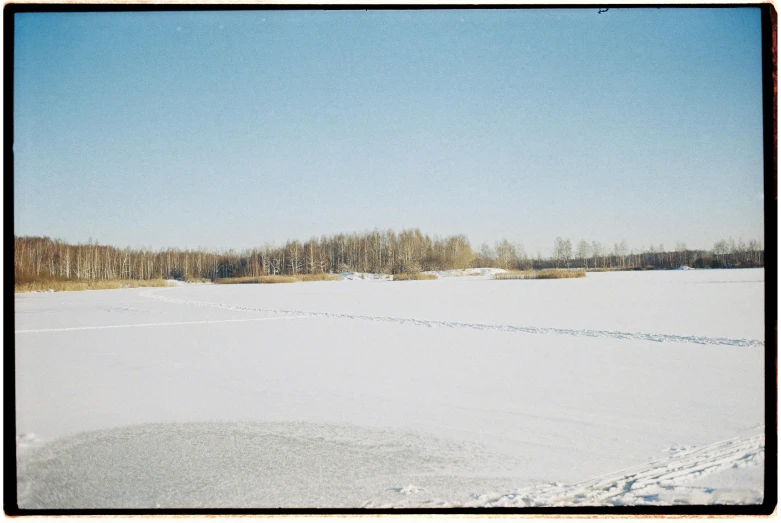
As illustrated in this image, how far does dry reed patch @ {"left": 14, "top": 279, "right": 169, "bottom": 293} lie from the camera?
328 centimetres

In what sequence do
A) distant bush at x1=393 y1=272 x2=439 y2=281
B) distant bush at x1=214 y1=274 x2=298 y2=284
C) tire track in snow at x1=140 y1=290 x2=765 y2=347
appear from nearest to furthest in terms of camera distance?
tire track in snow at x1=140 y1=290 x2=765 y2=347 < distant bush at x1=214 y1=274 x2=298 y2=284 < distant bush at x1=393 y1=272 x2=439 y2=281

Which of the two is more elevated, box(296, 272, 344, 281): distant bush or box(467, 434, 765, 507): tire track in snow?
box(296, 272, 344, 281): distant bush

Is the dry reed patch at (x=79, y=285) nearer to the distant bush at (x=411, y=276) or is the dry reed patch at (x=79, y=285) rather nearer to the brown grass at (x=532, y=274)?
the distant bush at (x=411, y=276)

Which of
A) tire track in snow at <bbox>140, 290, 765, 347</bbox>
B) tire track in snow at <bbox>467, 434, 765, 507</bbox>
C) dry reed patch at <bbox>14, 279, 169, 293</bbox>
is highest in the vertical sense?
dry reed patch at <bbox>14, 279, 169, 293</bbox>

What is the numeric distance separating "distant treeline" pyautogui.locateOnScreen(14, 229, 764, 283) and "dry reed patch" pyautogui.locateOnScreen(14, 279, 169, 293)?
0.34 ft

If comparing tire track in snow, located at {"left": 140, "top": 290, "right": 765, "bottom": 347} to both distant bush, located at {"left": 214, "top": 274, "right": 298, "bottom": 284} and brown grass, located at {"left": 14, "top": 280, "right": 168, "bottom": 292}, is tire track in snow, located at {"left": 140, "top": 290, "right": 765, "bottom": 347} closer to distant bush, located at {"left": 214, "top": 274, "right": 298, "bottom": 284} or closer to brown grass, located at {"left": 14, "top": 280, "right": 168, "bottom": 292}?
brown grass, located at {"left": 14, "top": 280, "right": 168, "bottom": 292}

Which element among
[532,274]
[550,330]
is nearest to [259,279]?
[550,330]

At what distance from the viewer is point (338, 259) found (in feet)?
21.5

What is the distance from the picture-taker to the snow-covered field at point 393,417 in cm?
241

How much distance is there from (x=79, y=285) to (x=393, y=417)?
13.5ft

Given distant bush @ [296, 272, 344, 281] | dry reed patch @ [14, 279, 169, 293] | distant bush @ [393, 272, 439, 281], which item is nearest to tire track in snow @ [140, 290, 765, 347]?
dry reed patch @ [14, 279, 169, 293]

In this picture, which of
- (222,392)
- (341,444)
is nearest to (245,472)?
(341,444)

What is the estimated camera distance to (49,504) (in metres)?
2.46

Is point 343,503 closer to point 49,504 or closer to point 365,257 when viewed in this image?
point 49,504
